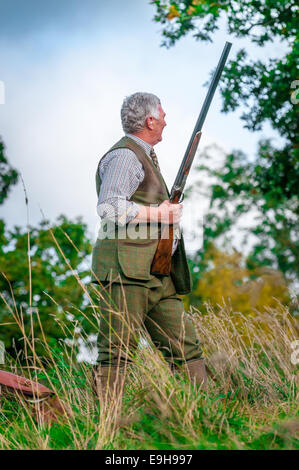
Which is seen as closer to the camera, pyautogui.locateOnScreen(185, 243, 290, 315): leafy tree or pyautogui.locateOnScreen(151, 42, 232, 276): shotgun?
pyautogui.locateOnScreen(151, 42, 232, 276): shotgun

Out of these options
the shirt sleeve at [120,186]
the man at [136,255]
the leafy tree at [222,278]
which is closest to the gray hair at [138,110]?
the man at [136,255]

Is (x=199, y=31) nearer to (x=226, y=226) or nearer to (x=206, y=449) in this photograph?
(x=206, y=449)

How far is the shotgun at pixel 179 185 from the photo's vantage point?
371cm

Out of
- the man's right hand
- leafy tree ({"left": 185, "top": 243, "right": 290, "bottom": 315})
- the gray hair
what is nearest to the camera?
the man's right hand

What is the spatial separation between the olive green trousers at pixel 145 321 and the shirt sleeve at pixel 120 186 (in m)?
0.43

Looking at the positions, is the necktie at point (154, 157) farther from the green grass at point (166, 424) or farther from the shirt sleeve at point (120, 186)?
the green grass at point (166, 424)

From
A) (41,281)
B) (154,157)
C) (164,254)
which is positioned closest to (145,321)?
(164,254)

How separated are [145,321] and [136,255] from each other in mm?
513

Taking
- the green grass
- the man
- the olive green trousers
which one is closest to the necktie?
the man

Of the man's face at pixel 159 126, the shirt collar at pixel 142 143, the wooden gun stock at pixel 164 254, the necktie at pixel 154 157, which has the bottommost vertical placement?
the wooden gun stock at pixel 164 254

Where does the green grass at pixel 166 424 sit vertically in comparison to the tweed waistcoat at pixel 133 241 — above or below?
below

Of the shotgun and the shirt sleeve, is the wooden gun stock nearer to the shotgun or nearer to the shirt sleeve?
the shotgun

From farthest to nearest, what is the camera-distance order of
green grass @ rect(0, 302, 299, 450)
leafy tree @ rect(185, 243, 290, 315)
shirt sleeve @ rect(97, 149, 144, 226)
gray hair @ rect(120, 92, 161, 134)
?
leafy tree @ rect(185, 243, 290, 315) → gray hair @ rect(120, 92, 161, 134) → shirt sleeve @ rect(97, 149, 144, 226) → green grass @ rect(0, 302, 299, 450)

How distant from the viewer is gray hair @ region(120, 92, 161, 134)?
386 centimetres
